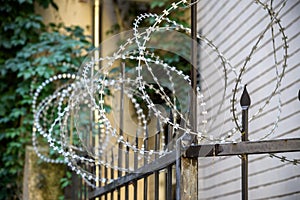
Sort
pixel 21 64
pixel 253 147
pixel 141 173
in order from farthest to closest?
pixel 21 64, pixel 141 173, pixel 253 147

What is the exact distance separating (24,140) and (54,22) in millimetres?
1415

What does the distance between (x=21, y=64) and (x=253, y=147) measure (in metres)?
4.92

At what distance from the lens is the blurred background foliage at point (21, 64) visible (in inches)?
254

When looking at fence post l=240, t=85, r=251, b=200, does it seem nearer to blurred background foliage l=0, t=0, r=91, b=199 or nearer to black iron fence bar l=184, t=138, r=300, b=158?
black iron fence bar l=184, t=138, r=300, b=158

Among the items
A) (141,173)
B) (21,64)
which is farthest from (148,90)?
(21,64)

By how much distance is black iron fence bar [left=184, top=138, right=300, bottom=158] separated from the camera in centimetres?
184

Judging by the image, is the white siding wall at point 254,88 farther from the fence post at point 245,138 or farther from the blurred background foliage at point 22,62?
the blurred background foliage at point 22,62

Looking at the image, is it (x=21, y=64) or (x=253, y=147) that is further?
(x=21, y=64)

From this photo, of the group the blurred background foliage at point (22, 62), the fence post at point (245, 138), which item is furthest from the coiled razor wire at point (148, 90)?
the blurred background foliage at point (22, 62)

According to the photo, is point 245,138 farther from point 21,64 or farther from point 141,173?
point 21,64

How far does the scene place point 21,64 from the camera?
6527mm

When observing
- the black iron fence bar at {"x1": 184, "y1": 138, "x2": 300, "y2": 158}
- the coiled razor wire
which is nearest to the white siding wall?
the coiled razor wire

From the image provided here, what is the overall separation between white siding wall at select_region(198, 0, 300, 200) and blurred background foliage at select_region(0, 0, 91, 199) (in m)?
1.79

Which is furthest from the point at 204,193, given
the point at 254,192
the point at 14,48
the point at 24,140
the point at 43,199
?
the point at 14,48
